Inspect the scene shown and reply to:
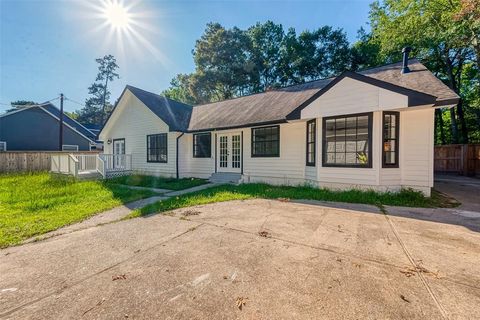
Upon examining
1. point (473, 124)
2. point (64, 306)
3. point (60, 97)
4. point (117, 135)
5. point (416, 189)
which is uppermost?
point (60, 97)

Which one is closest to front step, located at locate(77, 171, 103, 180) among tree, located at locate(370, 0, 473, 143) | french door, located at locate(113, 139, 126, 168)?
french door, located at locate(113, 139, 126, 168)

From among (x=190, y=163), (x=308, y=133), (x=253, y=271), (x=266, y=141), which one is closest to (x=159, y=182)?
(x=190, y=163)

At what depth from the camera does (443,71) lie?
18094 mm

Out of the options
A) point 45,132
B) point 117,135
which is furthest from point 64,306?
point 45,132

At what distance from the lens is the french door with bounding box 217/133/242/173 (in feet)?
33.7

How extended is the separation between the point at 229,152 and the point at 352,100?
18.6ft

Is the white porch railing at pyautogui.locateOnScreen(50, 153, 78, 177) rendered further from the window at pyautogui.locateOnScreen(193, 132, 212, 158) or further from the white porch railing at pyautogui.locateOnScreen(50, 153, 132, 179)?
the window at pyautogui.locateOnScreen(193, 132, 212, 158)

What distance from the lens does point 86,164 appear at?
1177 centimetres

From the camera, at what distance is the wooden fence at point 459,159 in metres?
12.4

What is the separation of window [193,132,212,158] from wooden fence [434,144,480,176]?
49.3 feet

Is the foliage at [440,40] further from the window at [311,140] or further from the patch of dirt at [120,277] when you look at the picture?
the patch of dirt at [120,277]

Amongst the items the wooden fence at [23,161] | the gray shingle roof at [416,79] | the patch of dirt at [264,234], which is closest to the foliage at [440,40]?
the gray shingle roof at [416,79]

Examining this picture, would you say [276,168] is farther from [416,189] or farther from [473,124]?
[473,124]

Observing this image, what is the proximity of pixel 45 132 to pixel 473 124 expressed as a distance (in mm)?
40107
